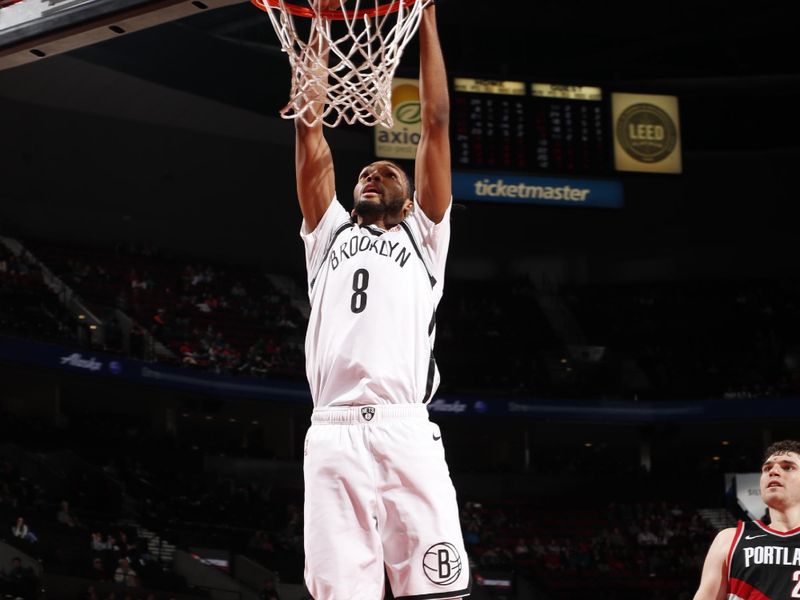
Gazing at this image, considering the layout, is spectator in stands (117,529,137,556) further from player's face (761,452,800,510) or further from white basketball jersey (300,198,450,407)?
white basketball jersey (300,198,450,407)

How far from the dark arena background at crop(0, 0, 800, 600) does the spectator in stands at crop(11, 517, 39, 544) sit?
20 cm

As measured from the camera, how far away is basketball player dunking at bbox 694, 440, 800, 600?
4.34m

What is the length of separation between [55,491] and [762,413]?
13531 millimetres

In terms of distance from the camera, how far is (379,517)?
3.44 m

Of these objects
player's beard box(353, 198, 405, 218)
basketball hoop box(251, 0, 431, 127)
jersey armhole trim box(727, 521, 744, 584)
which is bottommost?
jersey armhole trim box(727, 521, 744, 584)

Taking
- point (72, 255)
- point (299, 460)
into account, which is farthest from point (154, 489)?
point (72, 255)

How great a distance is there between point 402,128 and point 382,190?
433 inches

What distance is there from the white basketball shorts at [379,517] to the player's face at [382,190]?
28.1 inches

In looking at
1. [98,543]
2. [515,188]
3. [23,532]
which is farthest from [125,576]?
[515,188]

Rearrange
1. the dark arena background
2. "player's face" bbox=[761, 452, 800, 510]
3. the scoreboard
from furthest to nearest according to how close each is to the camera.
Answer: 1. the dark arena background
2. the scoreboard
3. "player's face" bbox=[761, 452, 800, 510]

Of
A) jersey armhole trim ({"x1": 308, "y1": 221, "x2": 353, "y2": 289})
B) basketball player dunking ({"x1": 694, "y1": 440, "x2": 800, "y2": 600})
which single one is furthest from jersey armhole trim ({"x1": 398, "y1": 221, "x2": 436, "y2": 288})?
basketball player dunking ({"x1": 694, "y1": 440, "x2": 800, "y2": 600})

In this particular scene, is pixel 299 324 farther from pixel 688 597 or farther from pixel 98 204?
pixel 688 597

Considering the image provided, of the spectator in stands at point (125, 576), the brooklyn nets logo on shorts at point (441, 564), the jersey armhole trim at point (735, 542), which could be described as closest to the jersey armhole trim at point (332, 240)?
the brooklyn nets logo on shorts at point (441, 564)

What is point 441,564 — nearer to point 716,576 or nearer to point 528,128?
point 716,576
